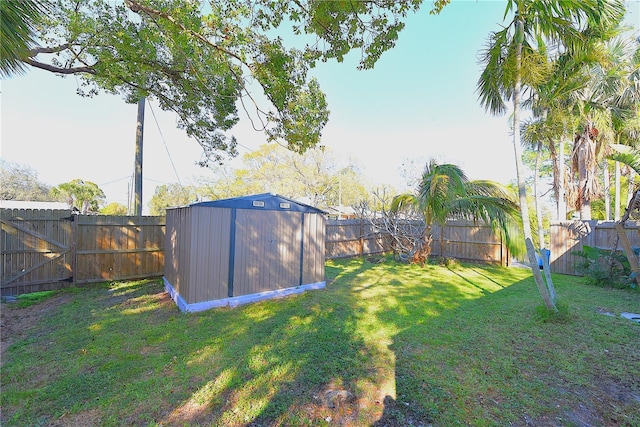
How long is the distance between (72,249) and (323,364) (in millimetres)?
6370

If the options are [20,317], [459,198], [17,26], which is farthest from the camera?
[459,198]

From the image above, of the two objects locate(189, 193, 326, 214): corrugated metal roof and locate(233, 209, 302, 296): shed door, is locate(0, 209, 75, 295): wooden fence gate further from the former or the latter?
locate(233, 209, 302, 296): shed door

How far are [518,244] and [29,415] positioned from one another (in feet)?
A: 24.6

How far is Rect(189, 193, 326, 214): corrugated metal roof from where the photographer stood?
4.67 meters

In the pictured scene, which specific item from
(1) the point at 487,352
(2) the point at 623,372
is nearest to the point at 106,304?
(1) the point at 487,352

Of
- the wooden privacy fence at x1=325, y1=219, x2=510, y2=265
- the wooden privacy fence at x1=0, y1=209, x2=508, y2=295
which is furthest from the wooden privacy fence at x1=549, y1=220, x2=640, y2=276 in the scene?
the wooden privacy fence at x1=0, y1=209, x2=508, y2=295

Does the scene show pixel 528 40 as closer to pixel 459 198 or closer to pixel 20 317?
pixel 459 198

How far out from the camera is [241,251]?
4.89m

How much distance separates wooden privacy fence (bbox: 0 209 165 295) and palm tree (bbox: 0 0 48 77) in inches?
189

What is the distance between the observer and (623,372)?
2.67 m

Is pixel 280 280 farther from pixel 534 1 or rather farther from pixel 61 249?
pixel 534 1

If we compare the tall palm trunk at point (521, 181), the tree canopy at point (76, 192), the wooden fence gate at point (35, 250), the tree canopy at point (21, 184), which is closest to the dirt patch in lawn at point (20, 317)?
the wooden fence gate at point (35, 250)

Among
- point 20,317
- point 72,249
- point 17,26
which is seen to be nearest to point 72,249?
point 72,249

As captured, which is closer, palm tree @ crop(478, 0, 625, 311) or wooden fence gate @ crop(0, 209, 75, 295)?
palm tree @ crop(478, 0, 625, 311)
